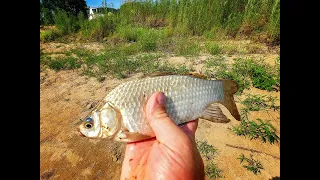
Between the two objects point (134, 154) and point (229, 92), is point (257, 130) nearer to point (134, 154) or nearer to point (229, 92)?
point (229, 92)

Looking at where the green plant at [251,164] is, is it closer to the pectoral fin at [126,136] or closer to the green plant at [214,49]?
the pectoral fin at [126,136]

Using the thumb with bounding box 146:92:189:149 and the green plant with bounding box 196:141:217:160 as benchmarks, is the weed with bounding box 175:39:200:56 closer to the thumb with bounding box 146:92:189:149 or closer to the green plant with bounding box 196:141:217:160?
the green plant with bounding box 196:141:217:160

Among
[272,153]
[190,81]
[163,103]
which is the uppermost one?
[190,81]

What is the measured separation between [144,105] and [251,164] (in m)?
1.66

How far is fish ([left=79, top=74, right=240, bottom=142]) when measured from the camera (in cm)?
147

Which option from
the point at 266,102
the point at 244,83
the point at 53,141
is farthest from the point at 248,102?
the point at 53,141

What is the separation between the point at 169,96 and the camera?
5.12 ft

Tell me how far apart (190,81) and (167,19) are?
24.6 feet

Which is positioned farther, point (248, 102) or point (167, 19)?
point (167, 19)

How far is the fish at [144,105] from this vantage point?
1470 millimetres

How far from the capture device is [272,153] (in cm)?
270
